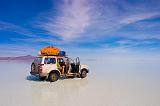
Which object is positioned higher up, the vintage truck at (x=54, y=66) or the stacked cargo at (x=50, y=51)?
the stacked cargo at (x=50, y=51)

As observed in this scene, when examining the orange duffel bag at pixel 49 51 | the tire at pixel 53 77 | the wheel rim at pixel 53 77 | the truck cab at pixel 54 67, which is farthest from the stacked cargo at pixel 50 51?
the wheel rim at pixel 53 77

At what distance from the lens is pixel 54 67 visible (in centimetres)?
1614

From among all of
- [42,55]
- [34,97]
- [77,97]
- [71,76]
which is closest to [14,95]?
[34,97]

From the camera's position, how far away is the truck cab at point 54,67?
15797mm

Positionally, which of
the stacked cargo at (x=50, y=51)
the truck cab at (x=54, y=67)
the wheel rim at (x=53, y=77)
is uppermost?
the stacked cargo at (x=50, y=51)

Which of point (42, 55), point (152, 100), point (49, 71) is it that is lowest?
point (152, 100)

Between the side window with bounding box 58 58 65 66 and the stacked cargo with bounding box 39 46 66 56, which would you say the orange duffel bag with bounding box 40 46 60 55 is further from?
the side window with bounding box 58 58 65 66

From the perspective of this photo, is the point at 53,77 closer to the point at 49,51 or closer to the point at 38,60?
the point at 38,60

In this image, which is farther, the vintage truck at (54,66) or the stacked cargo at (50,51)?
the stacked cargo at (50,51)

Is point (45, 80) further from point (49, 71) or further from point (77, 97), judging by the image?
point (77, 97)

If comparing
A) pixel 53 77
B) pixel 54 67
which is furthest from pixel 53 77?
pixel 54 67

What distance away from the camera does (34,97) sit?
10.7 m

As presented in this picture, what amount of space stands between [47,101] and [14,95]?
2.24 metres

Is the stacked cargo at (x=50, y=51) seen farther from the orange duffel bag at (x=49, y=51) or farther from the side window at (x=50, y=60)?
the side window at (x=50, y=60)
